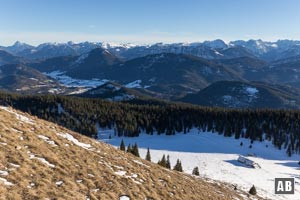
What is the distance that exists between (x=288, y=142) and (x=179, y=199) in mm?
158684

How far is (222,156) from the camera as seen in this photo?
156 m

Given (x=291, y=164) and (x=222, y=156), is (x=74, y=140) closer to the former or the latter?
(x=222, y=156)

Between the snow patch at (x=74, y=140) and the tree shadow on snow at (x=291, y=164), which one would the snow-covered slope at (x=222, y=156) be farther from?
the snow patch at (x=74, y=140)

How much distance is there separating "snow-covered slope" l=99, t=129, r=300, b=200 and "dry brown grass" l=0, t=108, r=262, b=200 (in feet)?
235

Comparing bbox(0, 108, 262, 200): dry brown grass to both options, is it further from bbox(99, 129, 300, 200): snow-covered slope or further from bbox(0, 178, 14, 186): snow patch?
bbox(99, 129, 300, 200): snow-covered slope

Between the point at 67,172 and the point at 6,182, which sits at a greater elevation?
the point at 6,182

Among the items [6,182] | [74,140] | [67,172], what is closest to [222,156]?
[74,140]

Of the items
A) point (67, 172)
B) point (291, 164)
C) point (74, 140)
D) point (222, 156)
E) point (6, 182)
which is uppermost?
point (6, 182)

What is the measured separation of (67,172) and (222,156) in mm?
132852

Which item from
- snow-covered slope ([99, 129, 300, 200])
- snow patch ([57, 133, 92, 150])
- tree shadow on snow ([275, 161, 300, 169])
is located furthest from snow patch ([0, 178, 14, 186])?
tree shadow on snow ([275, 161, 300, 169])

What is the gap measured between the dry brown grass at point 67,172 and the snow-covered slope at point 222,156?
7165 cm

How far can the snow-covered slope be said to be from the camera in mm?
121244

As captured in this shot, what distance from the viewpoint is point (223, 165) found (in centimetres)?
13850

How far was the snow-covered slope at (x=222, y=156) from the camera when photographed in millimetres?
121244
